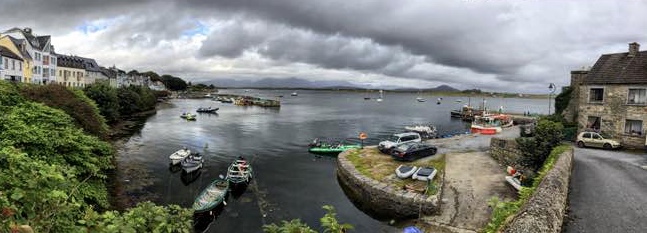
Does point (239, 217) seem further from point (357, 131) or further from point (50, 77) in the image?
point (50, 77)

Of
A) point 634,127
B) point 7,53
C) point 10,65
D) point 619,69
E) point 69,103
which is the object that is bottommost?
point 634,127

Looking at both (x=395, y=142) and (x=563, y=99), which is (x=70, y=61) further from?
(x=563, y=99)

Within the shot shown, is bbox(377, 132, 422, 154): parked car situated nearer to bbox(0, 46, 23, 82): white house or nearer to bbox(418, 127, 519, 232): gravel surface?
bbox(418, 127, 519, 232): gravel surface

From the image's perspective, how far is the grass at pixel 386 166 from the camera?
90.9ft

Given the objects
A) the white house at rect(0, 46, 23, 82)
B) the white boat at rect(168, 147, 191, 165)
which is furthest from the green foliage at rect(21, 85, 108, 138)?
the white house at rect(0, 46, 23, 82)

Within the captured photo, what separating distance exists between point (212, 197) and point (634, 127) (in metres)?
36.3

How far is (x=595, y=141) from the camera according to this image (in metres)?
32.3

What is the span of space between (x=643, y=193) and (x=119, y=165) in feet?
141

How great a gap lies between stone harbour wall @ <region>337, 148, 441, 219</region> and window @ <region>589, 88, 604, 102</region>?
2105 cm

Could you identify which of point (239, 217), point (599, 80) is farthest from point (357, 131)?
point (239, 217)

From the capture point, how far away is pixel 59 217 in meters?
6.06

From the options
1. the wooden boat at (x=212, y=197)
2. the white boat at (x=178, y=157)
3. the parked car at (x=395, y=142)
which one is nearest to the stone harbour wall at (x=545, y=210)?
the wooden boat at (x=212, y=197)

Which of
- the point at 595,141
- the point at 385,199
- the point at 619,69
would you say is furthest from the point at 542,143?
the point at 619,69

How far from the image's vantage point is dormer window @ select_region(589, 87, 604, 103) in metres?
34.3
